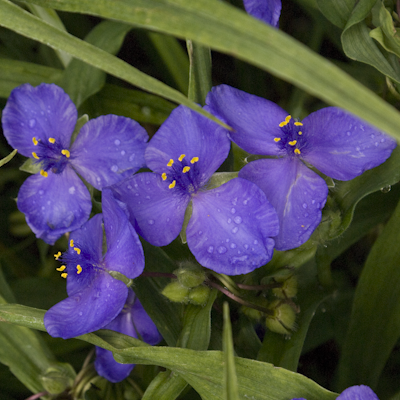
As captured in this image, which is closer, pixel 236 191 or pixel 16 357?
pixel 236 191

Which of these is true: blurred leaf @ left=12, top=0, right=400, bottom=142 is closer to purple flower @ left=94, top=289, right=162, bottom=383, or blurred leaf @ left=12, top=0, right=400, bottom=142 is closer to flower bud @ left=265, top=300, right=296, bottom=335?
flower bud @ left=265, top=300, right=296, bottom=335

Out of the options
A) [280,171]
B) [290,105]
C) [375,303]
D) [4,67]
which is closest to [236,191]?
[280,171]

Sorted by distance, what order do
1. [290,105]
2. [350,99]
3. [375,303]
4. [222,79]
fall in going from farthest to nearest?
[222,79] → [290,105] → [375,303] → [350,99]

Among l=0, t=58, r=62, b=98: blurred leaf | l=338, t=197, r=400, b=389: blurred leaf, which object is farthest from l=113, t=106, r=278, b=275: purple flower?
l=0, t=58, r=62, b=98: blurred leaf

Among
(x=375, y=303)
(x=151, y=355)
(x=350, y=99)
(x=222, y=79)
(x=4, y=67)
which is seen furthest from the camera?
(x=222, y=79)

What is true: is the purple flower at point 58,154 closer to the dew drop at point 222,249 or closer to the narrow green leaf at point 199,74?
the narrow green leaf at point 199,74

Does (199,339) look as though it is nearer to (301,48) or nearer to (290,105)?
(301,48)

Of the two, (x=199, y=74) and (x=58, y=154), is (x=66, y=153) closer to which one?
(x=58, y=154)
